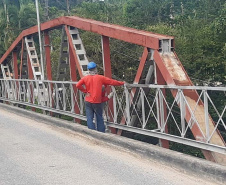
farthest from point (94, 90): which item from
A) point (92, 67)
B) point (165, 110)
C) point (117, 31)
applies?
point (165, 110)

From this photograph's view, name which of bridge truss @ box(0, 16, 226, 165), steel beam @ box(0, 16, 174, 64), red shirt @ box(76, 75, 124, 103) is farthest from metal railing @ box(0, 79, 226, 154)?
steel beam @ box(0, 16, 174, 64)

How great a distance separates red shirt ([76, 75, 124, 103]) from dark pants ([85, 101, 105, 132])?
0.45ft

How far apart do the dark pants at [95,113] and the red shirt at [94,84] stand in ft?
0.45

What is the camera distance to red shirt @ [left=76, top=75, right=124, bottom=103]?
25.6ft

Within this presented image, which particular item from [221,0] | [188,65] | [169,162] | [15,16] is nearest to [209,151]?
[169,162]

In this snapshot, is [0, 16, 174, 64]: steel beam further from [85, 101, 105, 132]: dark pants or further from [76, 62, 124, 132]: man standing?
[85, 101, 105, 132]: dark pants

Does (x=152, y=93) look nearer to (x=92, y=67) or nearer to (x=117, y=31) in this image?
(x=117, y=31)

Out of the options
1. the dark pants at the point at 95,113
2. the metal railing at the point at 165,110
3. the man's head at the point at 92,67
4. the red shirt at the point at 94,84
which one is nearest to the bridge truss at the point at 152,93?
the metal railing at the point at 165,110

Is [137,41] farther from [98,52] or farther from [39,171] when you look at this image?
[98,52]

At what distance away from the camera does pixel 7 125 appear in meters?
10.6

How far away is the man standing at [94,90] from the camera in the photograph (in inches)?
308

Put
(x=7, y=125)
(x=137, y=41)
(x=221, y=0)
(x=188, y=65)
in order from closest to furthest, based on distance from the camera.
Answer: (x=137, y=41) < (x=7, y=125) < (x=188, y=65) < (x=221, y=0)

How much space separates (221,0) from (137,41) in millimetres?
24210

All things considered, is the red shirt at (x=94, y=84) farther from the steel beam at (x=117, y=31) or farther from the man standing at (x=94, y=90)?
the steel beam at (x=117, y=31)
